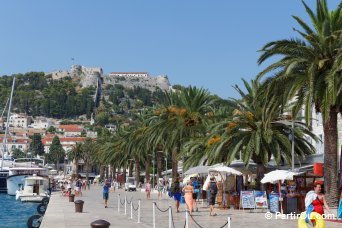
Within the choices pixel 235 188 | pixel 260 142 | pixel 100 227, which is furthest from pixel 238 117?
pixel 100 227

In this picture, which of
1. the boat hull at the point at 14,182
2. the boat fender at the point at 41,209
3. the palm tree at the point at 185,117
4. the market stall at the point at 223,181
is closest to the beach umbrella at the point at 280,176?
the market stall at the point at 223,181

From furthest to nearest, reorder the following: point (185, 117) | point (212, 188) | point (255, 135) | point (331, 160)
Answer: point (185, 117), point (255, 135), point (212, 188), point (331, 160)

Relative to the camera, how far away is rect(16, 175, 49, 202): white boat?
6047cm

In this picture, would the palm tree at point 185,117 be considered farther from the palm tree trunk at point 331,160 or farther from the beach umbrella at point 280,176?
the palm tree trunk at point 331,160

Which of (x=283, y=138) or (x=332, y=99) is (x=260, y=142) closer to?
(x=283, y=138)

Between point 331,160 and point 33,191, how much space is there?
42.8 m

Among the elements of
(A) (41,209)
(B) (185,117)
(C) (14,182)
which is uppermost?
(B) (185,117)

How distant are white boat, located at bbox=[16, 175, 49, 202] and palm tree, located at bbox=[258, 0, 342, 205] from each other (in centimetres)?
3884

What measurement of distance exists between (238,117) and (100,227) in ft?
82.7

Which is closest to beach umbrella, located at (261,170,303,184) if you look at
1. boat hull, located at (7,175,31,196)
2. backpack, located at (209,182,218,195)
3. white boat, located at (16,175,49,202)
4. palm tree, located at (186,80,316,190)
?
backpack, located at (209,182,218,195)

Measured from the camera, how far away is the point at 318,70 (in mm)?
26594

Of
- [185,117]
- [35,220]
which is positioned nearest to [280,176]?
[35,220]

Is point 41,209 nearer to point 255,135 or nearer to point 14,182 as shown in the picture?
point 255,135

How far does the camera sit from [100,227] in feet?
40.0
